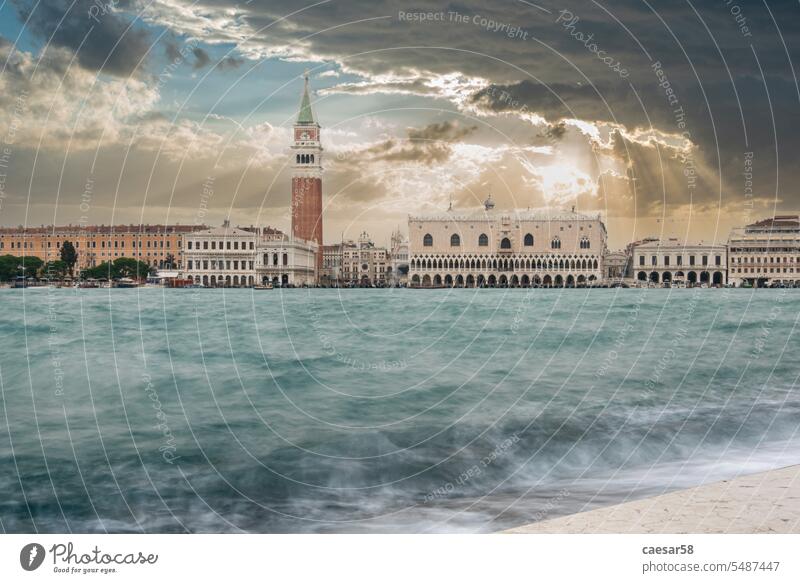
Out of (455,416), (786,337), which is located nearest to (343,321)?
(786,337)

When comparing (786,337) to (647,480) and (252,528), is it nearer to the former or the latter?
(647,480)

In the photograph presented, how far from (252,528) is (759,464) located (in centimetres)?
357

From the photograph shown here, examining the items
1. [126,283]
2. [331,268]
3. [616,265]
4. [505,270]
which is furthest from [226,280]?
[616,265]

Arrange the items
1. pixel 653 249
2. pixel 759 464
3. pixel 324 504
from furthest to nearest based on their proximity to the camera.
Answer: pixel 653 249
pixel 759 464
pixel 324 504

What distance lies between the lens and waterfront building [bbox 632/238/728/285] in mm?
67062

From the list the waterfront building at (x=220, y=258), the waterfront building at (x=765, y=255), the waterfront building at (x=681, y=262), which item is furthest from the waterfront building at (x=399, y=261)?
the waterfront building at (x=765, y=255)

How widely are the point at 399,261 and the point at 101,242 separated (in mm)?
23522

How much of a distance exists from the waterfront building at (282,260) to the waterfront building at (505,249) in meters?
9.85

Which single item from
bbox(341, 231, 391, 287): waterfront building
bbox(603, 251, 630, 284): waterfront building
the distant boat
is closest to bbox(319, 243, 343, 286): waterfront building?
bbox(341, 231, 391, 287): waterfront building

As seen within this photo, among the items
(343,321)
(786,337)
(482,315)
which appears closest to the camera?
(786,337)

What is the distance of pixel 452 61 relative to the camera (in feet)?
61.2

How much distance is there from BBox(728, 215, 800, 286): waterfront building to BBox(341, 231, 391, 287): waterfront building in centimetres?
2774
